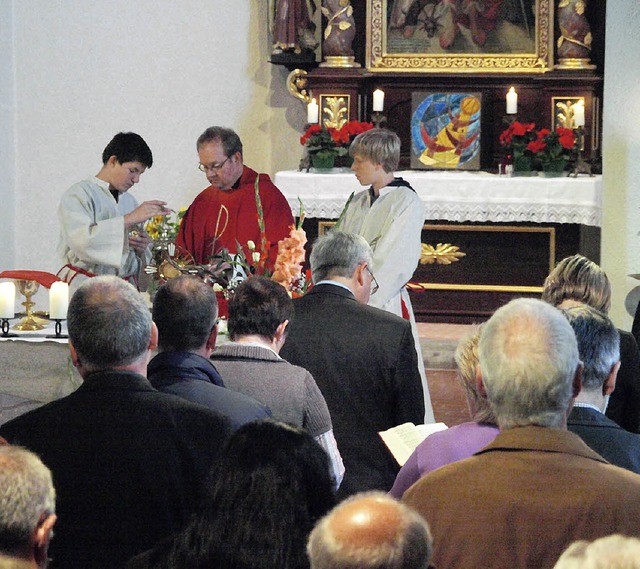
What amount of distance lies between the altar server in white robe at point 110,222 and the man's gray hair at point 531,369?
359 cm

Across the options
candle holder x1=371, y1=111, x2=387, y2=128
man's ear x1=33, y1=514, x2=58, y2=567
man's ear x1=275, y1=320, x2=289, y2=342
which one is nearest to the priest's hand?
man's ear x1=275, y1=320, x2=289, y2=342

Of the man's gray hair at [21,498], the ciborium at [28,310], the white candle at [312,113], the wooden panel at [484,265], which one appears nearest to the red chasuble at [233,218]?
the ciborium at [28,310]

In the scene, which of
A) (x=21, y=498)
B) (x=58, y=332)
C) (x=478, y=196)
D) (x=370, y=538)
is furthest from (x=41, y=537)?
(x=478, y=196)

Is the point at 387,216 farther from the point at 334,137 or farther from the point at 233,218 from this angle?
the point at 334,137

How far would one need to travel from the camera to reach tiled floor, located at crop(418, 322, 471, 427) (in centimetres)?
712

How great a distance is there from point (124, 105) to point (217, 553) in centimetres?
859

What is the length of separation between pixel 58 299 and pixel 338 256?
1.56m

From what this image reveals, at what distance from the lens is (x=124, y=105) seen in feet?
33.3

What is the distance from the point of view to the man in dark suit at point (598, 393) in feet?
8.91

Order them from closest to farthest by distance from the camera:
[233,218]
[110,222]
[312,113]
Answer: [110,222] → [233,218] → [312,113]

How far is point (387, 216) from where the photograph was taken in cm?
585

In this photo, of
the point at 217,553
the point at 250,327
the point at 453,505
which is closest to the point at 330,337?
the point at 250,327

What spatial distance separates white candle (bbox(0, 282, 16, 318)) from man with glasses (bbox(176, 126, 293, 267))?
3.39ft

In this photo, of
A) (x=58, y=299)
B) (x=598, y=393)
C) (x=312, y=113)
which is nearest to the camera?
(x=598, y=393)
